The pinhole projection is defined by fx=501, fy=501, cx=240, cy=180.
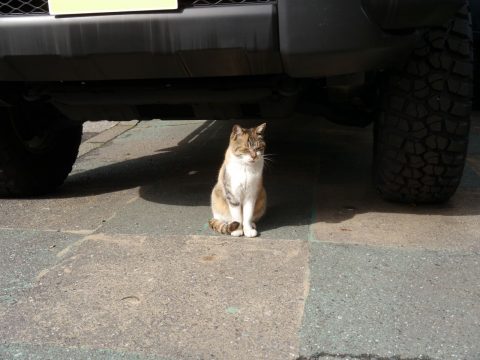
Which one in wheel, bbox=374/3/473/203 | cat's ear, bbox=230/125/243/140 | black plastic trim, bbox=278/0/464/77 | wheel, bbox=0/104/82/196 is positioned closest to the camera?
black plastic trim, bbox=278/0/464/77

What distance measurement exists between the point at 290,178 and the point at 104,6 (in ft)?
6.05

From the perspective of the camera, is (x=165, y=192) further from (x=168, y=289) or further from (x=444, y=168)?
(x=444, y=168)

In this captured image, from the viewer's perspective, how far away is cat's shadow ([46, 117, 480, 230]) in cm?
278

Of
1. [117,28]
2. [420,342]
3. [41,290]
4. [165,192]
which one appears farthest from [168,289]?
[165,192]

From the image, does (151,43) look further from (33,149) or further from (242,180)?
(33,149)

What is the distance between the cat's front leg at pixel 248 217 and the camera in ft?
8.14

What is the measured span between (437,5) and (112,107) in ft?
5.37

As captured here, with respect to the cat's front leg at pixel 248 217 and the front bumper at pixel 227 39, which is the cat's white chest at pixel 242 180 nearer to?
the cat's front leg at pixel 248 217

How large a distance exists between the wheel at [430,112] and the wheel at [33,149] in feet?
6.47

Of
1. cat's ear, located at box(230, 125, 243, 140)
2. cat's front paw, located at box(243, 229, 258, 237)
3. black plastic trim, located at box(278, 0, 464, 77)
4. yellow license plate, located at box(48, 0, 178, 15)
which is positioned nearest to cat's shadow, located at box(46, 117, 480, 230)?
cat's front paw, located at box(243, 229, 258, 237)

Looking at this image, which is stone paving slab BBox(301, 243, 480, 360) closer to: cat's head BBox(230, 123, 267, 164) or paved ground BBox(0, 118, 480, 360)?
paved ground BBox(0, 118, 480, 360)

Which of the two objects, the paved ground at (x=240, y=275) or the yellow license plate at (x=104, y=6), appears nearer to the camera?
→ the paved ground at (x=240, y=275)

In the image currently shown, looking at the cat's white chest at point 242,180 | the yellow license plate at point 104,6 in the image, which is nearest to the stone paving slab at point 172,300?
the cat's white chest at point 242,180

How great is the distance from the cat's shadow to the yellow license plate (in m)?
1.22
